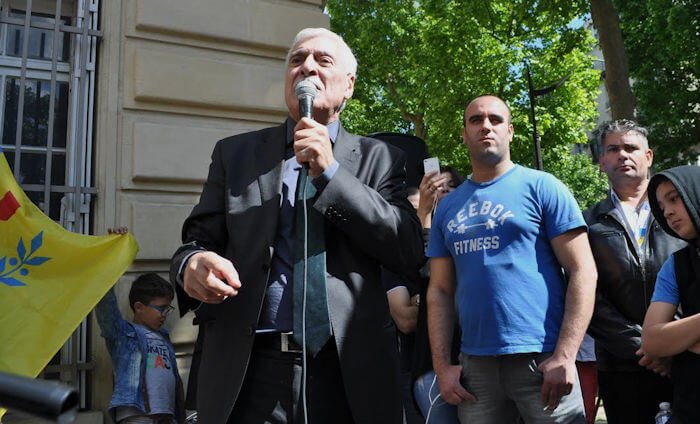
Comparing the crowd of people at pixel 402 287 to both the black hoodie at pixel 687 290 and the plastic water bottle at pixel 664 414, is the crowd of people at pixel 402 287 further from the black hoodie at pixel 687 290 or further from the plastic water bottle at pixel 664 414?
the plastic water bottle at pixel 664 414

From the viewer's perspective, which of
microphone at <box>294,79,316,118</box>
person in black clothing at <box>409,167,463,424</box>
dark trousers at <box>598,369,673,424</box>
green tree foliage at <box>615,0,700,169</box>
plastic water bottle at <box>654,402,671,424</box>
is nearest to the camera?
microphone at <box>294,79,316,118</box>

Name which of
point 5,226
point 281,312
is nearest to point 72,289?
point 5,226

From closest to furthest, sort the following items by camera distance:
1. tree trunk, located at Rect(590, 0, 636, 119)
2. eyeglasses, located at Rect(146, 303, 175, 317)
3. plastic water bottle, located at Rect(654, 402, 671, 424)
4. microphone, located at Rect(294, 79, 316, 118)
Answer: microphone, located at Rect(294, 79, 316, 118)
plastic water bottle, located at Rect(654, 402, 671, 424)
eyeglasses, located at Rect(146, 303, 175, 317)
tree trunk, located at Rect(590, 0, 636, 119)

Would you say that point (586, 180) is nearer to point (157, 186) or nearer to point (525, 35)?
point (525, 35)

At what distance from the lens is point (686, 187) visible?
3.29 meters

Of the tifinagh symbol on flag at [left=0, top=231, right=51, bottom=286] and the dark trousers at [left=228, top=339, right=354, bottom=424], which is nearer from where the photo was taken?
the dark trousers at [left=228, top=339, right=354, bottom=424]

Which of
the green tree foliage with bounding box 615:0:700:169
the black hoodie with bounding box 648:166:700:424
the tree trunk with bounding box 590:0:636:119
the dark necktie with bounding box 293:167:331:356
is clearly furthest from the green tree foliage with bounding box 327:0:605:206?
the dark necktie with bounding box 293:167:331:356

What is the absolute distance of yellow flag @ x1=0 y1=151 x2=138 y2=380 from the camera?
425 cm

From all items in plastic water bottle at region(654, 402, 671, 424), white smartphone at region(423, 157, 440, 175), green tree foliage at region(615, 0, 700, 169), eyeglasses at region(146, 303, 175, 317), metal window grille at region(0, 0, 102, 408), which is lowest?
plastic water bottle at region(654, 402, 671, 424)

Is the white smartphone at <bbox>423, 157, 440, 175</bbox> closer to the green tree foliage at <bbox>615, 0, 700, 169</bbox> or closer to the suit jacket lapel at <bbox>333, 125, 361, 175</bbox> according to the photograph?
the suit jacket lapel at <bbox>333, 125, 361, 175</bbox>

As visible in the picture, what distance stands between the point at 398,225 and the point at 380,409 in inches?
21.8

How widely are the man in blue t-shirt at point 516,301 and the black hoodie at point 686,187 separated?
39 cm

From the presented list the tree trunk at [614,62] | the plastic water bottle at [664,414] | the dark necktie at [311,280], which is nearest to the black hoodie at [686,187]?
the plastic water bottle at [664,414]

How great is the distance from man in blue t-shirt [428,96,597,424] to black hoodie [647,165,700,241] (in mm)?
388
